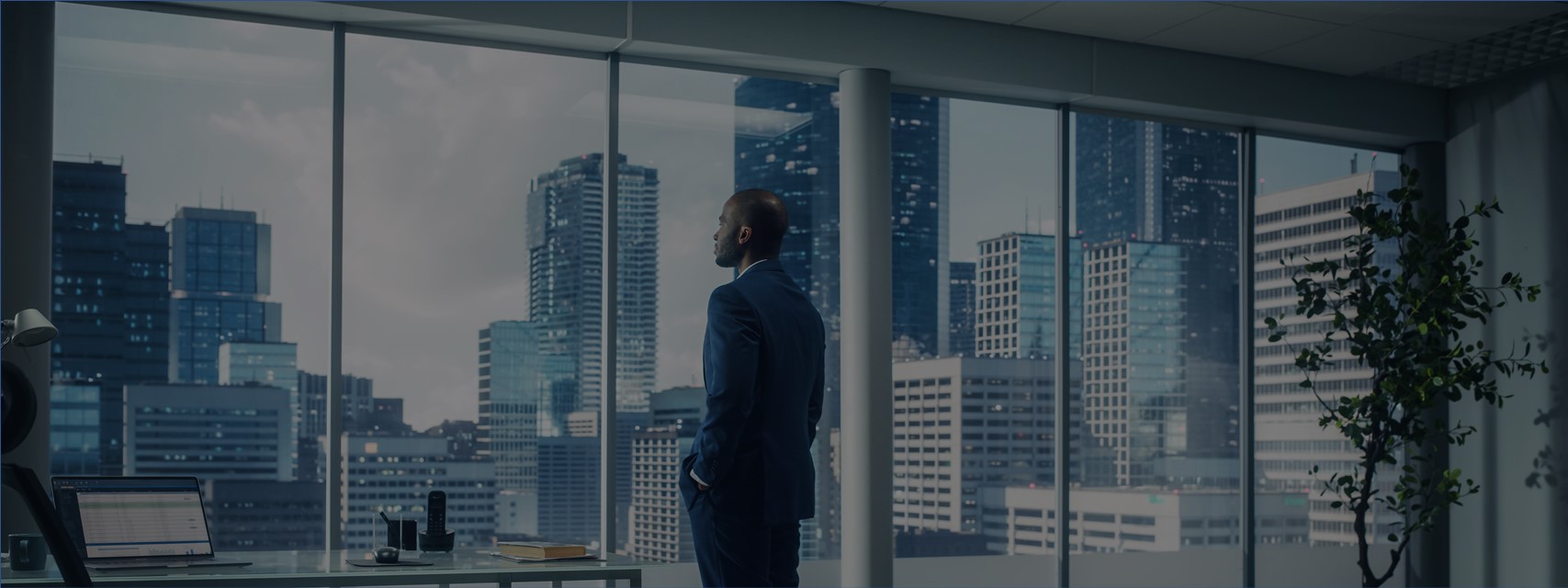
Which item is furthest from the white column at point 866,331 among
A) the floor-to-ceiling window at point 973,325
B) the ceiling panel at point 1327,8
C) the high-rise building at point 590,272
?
the ceiling panel at point 1327,8

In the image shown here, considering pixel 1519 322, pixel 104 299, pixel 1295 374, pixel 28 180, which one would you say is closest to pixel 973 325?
pixel 1295 374

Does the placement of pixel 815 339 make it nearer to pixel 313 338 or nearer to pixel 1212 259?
pixel 313 338

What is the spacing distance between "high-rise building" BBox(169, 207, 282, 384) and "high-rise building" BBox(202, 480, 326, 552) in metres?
0.42

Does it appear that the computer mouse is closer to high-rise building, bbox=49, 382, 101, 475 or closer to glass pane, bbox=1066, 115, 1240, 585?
high-rise building, bbox=49, 382, 101, 475

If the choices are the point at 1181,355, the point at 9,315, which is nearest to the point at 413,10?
the point at 9,315

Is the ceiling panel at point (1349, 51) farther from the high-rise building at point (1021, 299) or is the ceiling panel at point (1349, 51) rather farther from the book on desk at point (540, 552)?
the book on desk at point (540, 552)

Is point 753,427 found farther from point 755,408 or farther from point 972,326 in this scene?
point 972,326

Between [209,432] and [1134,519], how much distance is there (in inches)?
162

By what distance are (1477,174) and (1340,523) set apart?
1944mm

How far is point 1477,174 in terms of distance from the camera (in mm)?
6816

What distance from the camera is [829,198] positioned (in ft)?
19.0

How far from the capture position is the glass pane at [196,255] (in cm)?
466

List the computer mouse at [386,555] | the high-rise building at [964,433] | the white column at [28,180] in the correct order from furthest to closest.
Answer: the high-rise building at [964,433] → the white column at [28,180] → the computer mouse at [386,555]

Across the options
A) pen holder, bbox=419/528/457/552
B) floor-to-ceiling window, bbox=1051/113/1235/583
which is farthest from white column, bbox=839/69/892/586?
pen holder, bbox=419/528/457/552
